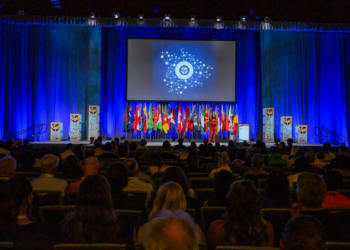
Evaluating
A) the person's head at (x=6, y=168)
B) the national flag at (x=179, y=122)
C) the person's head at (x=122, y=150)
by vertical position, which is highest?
the national flag at (x=179, y=122)

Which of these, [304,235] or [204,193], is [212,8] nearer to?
[204,193]

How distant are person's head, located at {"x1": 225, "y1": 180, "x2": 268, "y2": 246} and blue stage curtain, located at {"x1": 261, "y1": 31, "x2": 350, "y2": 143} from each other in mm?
14210

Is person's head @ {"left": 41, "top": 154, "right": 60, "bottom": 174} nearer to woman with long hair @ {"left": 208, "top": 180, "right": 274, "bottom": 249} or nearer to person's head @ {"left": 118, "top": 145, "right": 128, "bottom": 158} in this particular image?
person's head @ {"left": 118, "top": 145, "right": 128, "bottom": 158}

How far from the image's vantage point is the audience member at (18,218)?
1795mm

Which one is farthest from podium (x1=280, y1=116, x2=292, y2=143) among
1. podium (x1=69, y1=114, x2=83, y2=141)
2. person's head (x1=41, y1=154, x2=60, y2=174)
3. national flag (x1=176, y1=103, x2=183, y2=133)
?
person's head (x1=41, y1=154, x2=60, y2=174)

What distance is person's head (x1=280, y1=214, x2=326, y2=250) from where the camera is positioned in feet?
4.41

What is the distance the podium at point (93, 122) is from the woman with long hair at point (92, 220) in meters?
12.4

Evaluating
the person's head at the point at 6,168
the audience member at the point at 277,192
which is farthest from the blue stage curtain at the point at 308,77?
the person's head at the point at 6,168

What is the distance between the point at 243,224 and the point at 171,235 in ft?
3.23

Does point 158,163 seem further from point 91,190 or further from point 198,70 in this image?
point 198,70

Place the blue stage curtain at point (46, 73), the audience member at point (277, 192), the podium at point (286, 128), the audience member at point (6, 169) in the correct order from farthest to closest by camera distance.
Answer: the blue stage curtain at point (46, 73) → the podium at point (286, 128) → the audience member at point (6, 169) → the audience member at point (277, 192)

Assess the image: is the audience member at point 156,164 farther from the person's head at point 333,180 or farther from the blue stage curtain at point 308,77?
the blue stage curtain at point 308,77

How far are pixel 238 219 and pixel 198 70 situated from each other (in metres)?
13.8

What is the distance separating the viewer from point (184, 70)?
15.5m
